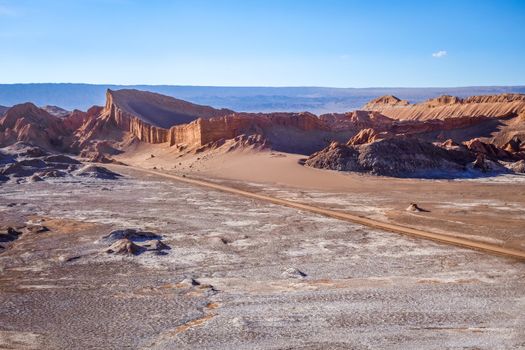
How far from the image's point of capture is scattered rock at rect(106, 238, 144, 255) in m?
14.2

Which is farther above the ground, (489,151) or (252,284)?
(489,151)

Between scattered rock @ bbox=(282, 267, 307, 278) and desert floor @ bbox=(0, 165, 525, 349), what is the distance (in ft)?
0.18

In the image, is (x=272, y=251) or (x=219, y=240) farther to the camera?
(x=219, y=240)

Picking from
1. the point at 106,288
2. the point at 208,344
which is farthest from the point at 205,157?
the point at 208,344

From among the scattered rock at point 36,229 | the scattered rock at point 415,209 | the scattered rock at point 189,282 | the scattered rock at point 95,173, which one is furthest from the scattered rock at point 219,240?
the scattered rock at point 95,173

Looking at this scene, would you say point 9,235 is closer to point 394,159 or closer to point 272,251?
point 272,251

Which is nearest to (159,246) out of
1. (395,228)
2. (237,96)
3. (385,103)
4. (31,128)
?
(395,228)

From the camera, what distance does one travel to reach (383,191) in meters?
26.7

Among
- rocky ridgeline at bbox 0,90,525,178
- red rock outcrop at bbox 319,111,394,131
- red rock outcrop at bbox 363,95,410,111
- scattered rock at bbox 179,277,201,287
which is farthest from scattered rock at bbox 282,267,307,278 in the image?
red rock outcrop at bbox 363,95,410,111

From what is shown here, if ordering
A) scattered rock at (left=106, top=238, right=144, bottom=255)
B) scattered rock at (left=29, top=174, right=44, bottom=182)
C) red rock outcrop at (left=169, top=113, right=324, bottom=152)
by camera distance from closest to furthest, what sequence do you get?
scattered rock at (left=106, top=238, right=144, bottom=255) → scattered rock at (left=29, top=174, right=44, bottom=182) → red rock outcrop at (left=169, top=113, right=324, bottom=152)

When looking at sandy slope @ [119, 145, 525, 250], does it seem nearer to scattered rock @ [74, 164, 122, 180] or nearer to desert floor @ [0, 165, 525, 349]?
desert floor @ [0, 165, 525, 349]

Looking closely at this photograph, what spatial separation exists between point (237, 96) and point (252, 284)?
596 feet

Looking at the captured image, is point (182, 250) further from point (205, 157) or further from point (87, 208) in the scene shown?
point (205, 157)

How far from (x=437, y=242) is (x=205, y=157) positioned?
25333 millimetres
